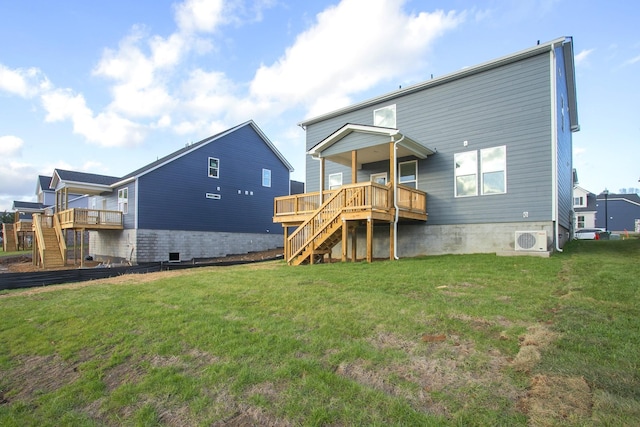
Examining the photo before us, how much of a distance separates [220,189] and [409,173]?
14382mm

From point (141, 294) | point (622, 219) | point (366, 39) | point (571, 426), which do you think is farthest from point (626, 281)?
point (622, 219)

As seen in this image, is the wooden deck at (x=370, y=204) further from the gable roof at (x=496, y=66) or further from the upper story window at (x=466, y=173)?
the gable roof at (x=496, y=66)

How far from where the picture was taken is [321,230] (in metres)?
11.6

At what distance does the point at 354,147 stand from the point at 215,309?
8.42 m

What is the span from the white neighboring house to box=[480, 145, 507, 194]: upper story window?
3785 centimetres

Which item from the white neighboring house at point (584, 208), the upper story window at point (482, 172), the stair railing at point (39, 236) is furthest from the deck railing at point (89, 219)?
the white neighboring house at point (584, 208)

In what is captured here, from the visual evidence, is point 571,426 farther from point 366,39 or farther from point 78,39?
point 78,39

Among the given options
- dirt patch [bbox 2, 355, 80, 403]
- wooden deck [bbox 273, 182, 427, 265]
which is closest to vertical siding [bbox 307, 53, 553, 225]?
wooden deck [bbox 273, 182, 427, 265]

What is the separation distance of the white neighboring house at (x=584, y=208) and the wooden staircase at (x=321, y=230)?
41.5 meters

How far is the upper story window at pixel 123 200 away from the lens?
20.8 metres

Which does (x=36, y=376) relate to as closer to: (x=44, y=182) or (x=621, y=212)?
(x=44, y=182)

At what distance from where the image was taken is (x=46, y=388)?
3.69 meters

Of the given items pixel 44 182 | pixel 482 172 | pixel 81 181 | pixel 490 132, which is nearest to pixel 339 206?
pixel 482 172

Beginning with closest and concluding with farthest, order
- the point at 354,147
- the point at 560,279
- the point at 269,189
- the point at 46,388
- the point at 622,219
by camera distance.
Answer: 1. the point at 46,388
2. the point at 560,279
3. the point at 354,147
4. the point at 269,189
5. the point at 622,219
